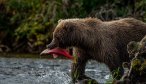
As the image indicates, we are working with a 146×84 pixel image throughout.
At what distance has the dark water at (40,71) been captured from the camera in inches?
Answer: 463

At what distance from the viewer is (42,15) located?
20422 mm

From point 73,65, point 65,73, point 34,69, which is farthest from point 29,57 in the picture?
point 73,65

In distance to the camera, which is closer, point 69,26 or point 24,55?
point 69,26

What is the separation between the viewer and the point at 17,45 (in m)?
19.9

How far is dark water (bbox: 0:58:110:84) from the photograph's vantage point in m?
11.8

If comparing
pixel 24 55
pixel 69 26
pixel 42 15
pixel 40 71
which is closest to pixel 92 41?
pixel 69 26

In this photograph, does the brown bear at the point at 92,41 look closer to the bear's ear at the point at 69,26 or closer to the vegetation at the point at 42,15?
the bear's ear at the point at 69,26

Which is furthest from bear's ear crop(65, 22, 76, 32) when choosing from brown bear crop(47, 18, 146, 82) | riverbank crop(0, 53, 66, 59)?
riverbank crop(0, 53, 66, 59)

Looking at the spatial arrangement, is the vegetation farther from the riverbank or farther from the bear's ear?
the bear's ear

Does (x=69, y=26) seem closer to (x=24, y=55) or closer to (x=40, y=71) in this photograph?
(x=40, y=71)

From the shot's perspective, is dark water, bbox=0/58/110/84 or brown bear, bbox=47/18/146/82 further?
dark water, bbox=0/58/110/84

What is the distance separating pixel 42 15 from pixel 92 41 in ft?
33.4

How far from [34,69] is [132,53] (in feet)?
18.2

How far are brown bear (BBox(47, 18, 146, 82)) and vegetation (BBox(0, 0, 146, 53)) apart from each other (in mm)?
8634
